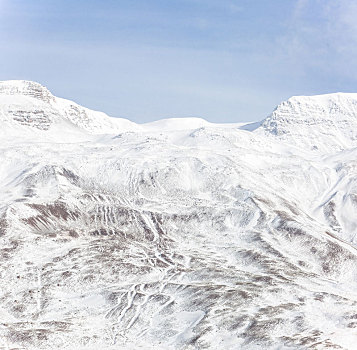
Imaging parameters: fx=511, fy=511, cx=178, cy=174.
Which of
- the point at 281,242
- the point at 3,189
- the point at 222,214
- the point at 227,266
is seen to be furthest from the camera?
the point at 3,189

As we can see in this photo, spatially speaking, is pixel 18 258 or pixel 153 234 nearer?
pixel 18 258

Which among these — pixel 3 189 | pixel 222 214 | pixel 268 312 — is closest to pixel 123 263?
pixel 268 312

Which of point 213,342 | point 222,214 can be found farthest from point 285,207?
point 213,342

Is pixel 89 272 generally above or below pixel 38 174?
below

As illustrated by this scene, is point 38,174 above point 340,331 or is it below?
above

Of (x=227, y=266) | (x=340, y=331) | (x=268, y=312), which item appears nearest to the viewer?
(x=340, y=331)

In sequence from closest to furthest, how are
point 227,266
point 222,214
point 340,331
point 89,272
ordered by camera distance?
point 340,331 → point 89,272 → point 227,266 → point 222,214

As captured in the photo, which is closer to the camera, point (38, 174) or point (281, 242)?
point (281, 242)

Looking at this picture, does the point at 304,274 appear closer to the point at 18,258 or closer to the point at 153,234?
the point at 153,234

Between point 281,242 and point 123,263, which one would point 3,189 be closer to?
point 123,263
